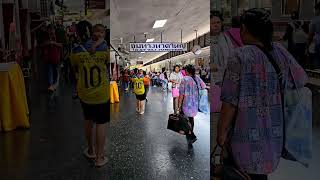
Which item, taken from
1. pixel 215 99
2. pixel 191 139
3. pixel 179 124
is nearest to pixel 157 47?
pixel 179 124

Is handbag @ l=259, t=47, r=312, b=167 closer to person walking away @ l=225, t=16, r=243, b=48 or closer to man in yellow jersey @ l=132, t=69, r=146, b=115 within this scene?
person walking away @ l=225, t=16, r=243, b=48

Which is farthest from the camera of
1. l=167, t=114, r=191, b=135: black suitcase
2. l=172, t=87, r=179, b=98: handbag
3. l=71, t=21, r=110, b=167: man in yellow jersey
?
l=172, t=87, r=179, b=98: handbag

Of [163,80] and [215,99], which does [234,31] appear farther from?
[163,80]

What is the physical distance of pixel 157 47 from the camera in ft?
16.0

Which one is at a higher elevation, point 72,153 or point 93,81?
point 93,81

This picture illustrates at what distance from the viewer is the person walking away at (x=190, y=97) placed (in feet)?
13.3

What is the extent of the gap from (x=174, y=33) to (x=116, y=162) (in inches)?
92.7

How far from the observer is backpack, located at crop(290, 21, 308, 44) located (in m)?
2.16

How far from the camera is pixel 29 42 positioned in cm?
262

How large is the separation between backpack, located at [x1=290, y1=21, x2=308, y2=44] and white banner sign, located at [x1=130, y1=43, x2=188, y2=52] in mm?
2073

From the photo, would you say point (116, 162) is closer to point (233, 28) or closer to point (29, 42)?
point (29, 42)

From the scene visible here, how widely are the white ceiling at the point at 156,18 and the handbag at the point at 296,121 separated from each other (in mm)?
1278

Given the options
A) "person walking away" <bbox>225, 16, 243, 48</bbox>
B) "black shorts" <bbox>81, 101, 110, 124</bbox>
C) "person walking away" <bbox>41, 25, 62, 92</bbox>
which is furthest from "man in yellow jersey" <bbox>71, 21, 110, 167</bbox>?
"person walking away" <bbox>225, 16, 243, 48</bbox>

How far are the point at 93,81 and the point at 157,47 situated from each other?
7.62 ft
